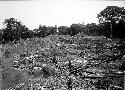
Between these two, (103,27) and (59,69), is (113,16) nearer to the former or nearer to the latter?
(103,27)

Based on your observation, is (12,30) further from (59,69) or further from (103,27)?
(59,69)

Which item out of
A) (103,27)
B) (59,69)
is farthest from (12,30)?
(59,69)

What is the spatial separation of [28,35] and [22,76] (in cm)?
2358

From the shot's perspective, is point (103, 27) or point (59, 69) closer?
point (59, 69)

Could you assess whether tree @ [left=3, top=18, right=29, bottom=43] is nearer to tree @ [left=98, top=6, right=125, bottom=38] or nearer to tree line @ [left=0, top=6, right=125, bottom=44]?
tree line @ [left=0, top=6, right=125, bottom=44]

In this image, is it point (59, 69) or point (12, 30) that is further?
point (12, 30)

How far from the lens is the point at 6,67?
1212 centimetres

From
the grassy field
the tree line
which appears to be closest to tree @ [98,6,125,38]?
the tree line

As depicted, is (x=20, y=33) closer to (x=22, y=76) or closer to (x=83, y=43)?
(x=83, y=43)

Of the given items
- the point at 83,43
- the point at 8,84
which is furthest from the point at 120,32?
the point at 8,84

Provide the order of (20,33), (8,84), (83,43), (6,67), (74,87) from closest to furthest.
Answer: (74,87) → (8,84) → (6,67) → (83,43) → (20,33)

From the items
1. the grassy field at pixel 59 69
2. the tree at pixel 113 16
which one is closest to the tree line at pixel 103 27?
the tree at pixel 113 16

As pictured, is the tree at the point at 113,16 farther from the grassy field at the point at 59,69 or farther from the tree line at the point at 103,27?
the grassy field at the point at 59,69

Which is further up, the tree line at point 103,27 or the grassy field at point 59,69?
the tree line at point 103,27
